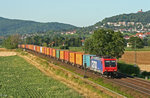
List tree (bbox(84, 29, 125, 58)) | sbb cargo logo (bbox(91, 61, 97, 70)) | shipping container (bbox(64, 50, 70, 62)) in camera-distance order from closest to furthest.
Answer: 1. sbb cargo logo (bbox(91, 61, 97, 70))
2. tree (bbox(84, 29, 125, 58))
3. shipping container (bbox(64, 50, 70, 62))

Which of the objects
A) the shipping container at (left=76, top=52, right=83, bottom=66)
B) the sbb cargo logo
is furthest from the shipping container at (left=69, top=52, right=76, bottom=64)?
the sbb cargo logo

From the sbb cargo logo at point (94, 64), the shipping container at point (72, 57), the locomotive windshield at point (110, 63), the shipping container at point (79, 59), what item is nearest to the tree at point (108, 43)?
the shipping container at point (72, 57)

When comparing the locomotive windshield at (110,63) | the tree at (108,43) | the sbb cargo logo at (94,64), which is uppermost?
the tree at (108,43)

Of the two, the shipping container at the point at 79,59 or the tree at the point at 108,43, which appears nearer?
the shipping container at the point at 79,59

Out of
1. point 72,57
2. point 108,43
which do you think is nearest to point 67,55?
point 72,57

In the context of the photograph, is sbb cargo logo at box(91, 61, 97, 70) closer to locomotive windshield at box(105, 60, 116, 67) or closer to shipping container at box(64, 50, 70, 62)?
locomotive windshield at box(105, 60, 116, 67)

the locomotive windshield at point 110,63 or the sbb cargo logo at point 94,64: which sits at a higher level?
the locomotive windshield at point 110,63

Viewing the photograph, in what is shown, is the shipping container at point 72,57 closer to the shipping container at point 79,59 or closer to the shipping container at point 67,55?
the shipping container at point 67,55

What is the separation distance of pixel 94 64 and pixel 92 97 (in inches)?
639

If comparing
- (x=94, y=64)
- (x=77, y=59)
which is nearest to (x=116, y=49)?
(x=77, y=59)

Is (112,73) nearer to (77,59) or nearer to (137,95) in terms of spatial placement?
(137,95)

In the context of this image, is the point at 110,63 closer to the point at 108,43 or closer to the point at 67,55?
the point at 108,43

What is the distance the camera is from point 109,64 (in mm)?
37531

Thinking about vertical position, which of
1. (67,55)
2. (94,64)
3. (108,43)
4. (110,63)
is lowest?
(94,64)
